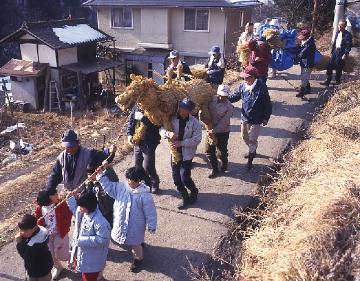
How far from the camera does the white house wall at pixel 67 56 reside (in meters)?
18.5

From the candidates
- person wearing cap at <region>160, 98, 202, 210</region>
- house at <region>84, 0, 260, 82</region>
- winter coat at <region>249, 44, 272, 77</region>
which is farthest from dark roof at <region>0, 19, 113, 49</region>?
person wearing cap at <region>160, 98, 202, 210</region>

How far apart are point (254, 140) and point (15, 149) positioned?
9.42 meters

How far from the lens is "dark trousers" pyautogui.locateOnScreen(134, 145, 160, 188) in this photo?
570 cm

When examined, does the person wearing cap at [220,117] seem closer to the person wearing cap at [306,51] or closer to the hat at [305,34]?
the person wearing cap at [306,51]

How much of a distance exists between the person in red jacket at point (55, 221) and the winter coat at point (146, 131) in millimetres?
1533

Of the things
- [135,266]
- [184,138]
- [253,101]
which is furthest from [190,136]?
[135,266]

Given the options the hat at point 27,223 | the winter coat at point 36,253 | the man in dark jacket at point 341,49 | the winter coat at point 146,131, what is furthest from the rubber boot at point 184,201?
the man in dark jacket at point 341,49

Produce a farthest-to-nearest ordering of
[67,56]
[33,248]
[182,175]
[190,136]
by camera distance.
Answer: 1. [67,56]
2. [182,175]
3. [190,136]
4. [33,248]

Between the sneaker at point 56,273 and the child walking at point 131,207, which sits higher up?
the child walking at point 131,207

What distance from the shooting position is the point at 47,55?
18.5 meters

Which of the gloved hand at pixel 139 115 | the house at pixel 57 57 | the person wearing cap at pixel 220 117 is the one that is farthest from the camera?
the house at pixel 57 57

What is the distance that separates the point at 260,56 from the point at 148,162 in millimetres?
3749

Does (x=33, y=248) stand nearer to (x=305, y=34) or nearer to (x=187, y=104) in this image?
(x=187, y=104)

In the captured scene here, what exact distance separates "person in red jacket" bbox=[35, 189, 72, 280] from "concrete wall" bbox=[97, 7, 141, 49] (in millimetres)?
19120
